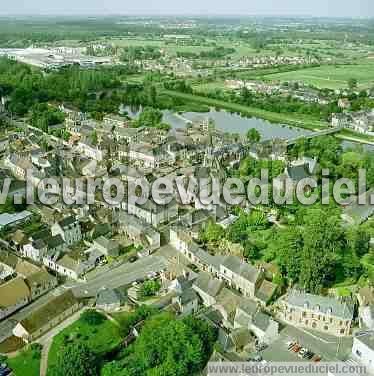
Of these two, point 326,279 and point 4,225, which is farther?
point 4,225

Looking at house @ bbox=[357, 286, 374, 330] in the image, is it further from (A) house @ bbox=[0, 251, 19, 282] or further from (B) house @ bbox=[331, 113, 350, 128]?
(B) house @ bbox=[331, 113, 350, 128]

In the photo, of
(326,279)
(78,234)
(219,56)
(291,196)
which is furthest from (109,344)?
(219,56)

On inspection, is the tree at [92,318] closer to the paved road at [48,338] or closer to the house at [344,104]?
the paved road at [48,338]

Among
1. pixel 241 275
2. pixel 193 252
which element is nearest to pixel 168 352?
pixel 241 275

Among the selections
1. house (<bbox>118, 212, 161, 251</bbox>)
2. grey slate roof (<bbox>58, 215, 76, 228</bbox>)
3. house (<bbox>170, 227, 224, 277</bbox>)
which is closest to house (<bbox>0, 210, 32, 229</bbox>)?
grey slate roof (<bbox>58, 215, 76, 228</bbox>)

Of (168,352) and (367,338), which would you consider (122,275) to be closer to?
(168,352)

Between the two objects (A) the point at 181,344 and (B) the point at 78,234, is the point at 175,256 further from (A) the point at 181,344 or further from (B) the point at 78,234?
(A) the point at 181,344

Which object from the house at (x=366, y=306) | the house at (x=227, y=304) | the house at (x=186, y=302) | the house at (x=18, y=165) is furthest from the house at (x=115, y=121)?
the house at (x=366, y=306)
